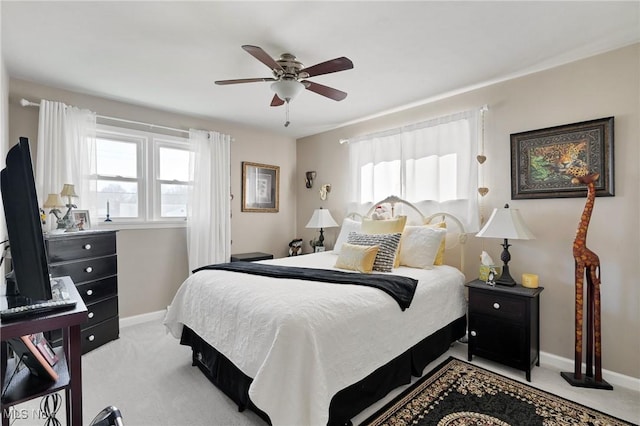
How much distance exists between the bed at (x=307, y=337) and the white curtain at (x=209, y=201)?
141cm

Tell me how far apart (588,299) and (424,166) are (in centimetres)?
189

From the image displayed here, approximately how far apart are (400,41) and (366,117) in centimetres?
183

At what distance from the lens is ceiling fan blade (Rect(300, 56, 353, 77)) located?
2.03 metres

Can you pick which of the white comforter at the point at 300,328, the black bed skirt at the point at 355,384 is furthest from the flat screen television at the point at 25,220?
the black bed skirt at the point at 355,384

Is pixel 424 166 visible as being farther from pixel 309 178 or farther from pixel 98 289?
pixel 98 289

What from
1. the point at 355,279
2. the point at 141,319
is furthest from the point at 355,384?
the point at 141,319

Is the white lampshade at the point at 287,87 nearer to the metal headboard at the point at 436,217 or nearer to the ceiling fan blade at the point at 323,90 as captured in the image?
the ceiling fan blade at the point at 323,90

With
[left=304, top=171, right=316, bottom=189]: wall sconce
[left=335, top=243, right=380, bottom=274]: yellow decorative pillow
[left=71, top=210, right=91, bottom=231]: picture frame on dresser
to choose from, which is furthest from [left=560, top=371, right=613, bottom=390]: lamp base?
[left=71, top=210, right=91, bottom=231]: picture frame on dresser

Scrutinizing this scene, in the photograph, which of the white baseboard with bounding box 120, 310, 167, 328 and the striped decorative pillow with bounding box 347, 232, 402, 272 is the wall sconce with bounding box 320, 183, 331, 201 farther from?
the white baseboard with bounding box 120, 310, 167, 328

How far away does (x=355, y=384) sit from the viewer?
184cm

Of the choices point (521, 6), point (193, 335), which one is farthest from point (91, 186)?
point (521, 6)

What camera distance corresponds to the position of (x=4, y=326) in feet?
3.50

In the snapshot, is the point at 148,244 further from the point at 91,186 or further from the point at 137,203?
the point at 91,186

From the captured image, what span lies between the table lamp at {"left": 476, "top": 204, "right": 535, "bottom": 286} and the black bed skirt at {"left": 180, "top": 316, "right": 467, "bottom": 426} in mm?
638
